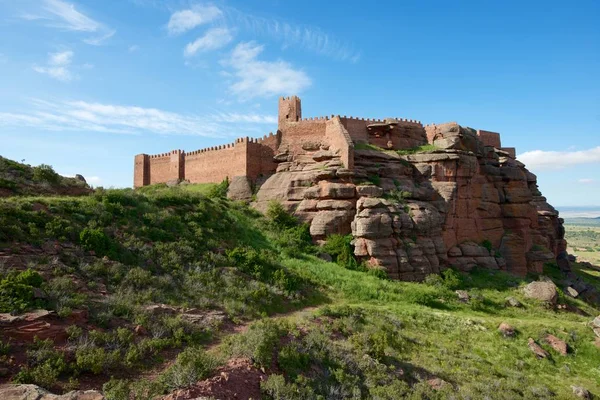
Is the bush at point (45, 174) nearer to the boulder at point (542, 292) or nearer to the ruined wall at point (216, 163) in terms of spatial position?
the ruined wall at point (216, 163)

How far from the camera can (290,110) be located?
33000 millimetres

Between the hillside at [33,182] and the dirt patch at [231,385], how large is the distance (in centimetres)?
1593

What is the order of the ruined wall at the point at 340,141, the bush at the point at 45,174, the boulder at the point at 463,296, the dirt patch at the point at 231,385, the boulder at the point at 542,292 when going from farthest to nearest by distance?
the ruined wall at the point at 340,141, the boulder at the point at 542,292, the boulder at the point at 463,296, the bush at the point at 45,174, the dirt patch at the point at 231,385

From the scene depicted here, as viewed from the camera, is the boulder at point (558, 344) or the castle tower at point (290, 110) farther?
the castle tower at point (290, 110)

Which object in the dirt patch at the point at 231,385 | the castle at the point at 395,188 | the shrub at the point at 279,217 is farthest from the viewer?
the shrub at the point at 279,217

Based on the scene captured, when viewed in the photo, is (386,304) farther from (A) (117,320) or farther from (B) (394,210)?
(A) (117,320)

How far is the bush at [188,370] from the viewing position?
8.46m

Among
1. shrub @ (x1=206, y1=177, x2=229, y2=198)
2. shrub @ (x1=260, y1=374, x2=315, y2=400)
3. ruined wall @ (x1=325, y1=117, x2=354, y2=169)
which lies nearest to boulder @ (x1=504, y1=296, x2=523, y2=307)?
ruined wall @ (x1=325, y1=117, x2=354, y2=169)

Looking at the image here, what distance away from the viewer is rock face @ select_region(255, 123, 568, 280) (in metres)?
25.3

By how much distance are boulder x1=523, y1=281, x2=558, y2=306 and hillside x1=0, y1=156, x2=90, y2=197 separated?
99.0 feet

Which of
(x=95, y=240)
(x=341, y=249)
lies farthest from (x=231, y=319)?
(x=341, y=249)

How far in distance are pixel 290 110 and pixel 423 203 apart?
47.1 ft

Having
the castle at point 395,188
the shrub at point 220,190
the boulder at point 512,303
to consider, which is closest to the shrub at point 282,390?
the castle at point 395,188

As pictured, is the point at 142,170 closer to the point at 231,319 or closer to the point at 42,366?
the point at 231,319
